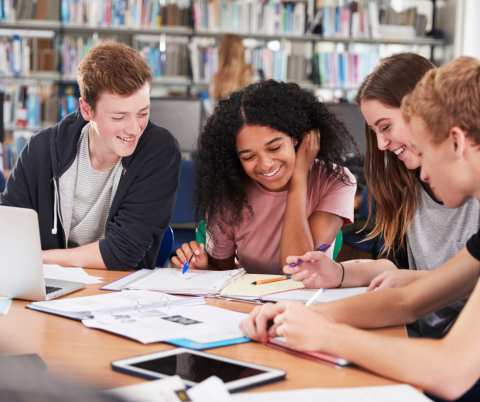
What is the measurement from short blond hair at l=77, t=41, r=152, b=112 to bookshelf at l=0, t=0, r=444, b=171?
307 centimetres

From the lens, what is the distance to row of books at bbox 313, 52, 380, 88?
15.3ft

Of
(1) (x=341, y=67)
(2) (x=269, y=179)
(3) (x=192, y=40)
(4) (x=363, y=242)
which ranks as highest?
(3) (x=192, y=40)

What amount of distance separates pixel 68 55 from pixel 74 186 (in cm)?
321

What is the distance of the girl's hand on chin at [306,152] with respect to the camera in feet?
5.35

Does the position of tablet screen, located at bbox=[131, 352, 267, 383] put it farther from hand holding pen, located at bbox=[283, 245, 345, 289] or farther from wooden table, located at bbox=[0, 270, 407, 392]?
hand holding pen, located at bbox=[283, 245, 345, 289]

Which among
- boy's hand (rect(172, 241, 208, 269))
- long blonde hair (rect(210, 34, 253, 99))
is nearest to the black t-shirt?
boy's hand (rect(172, 241, 208, 269))

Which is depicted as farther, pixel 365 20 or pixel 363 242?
pixel 365 20

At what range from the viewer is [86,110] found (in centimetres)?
162

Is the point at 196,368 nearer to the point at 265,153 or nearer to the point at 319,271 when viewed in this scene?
the point at 319,271

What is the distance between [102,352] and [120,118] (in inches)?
36.1

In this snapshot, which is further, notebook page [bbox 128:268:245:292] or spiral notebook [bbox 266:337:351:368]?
notebook page [bbox 128:268:245:292]

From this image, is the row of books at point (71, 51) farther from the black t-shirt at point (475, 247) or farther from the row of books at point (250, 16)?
the black t-shirt at point (475, 247)

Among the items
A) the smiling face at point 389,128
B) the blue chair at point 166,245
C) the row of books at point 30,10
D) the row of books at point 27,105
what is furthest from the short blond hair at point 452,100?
the row of books at point 30,10

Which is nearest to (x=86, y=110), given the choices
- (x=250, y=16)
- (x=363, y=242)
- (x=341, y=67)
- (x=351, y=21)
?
(x=363, y=242)
